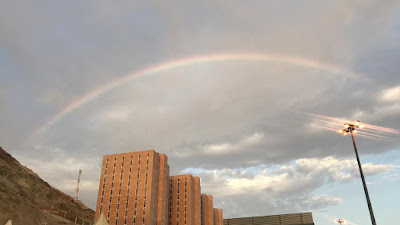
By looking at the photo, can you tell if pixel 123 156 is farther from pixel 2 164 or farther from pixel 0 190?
pixel 0 190

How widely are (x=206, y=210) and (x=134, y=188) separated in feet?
215

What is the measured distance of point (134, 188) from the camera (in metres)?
120

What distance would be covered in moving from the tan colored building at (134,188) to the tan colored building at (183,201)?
48.6 ft

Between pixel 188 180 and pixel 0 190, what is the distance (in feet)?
299

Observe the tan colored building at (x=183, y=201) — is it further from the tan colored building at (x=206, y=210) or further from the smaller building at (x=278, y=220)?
the smaller building at (x=278, y=220)

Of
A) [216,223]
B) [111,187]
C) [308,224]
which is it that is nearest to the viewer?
[308,224]

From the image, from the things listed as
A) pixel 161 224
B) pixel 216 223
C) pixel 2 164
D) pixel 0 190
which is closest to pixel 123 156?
pixel 161 224

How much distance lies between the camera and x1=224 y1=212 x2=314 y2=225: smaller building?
9162 cm

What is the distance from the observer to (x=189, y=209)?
459 ft

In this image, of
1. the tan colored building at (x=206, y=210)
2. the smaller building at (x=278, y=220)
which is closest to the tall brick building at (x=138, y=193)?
the tan colored building at (x=206, y=210)

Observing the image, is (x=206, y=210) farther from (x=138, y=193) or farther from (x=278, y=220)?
(x=278, y=220)

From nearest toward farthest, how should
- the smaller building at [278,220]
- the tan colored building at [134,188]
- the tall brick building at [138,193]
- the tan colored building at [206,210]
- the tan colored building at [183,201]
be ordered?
the smaller building at [278,220], the tan colored building at [134,188], the tall brick building at [138,193], the tan colored building at [183,201], the tan colored building at [206,210]

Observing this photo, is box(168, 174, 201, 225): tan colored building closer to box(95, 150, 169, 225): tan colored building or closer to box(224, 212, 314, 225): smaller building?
box(95, 150, 169, 225): tan colored building

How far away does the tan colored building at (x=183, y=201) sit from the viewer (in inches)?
5477
